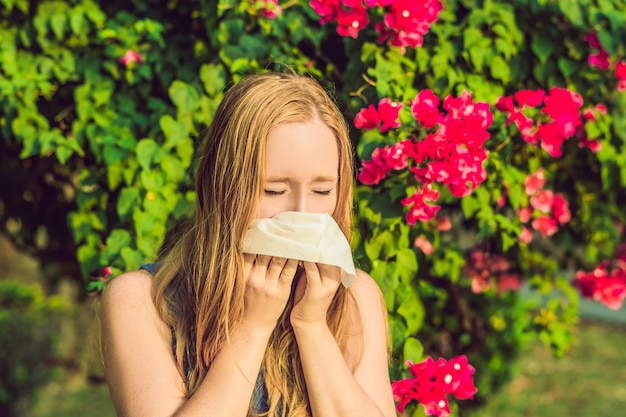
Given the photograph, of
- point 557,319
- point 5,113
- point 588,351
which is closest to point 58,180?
point 5,113

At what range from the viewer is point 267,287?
1812mm

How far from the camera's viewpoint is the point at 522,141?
8.37ft

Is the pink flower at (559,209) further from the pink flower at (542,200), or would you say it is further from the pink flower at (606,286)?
the pink flower at (606,286)

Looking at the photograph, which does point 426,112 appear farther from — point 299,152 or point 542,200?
point 542,200

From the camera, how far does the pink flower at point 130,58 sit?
8.82 ft

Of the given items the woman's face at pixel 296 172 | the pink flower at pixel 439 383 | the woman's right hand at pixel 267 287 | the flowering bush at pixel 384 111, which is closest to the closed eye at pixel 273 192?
the woman's face at pixel 296 172

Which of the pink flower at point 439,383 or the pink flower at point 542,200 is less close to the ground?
the pink flower at point 542,200

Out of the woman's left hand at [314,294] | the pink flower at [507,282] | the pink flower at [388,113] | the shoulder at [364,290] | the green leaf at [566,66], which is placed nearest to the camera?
the woman's left hand at [314,294]

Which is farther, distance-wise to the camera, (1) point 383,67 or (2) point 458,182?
(1) point 383,67

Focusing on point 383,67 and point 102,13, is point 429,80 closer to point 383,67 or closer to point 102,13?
point 383,67

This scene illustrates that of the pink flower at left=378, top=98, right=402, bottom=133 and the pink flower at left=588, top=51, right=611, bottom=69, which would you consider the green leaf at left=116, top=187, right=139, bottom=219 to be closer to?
the pink flower at left=378, top=98, right=402, bottom=133

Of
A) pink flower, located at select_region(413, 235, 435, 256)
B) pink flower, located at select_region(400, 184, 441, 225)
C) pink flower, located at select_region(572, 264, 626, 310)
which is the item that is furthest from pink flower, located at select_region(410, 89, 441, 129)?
pink flower, located at select_region(572, 264, 626, 310)

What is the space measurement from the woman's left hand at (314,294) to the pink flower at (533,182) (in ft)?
3.38

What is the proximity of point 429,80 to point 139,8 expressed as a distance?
1023mm
